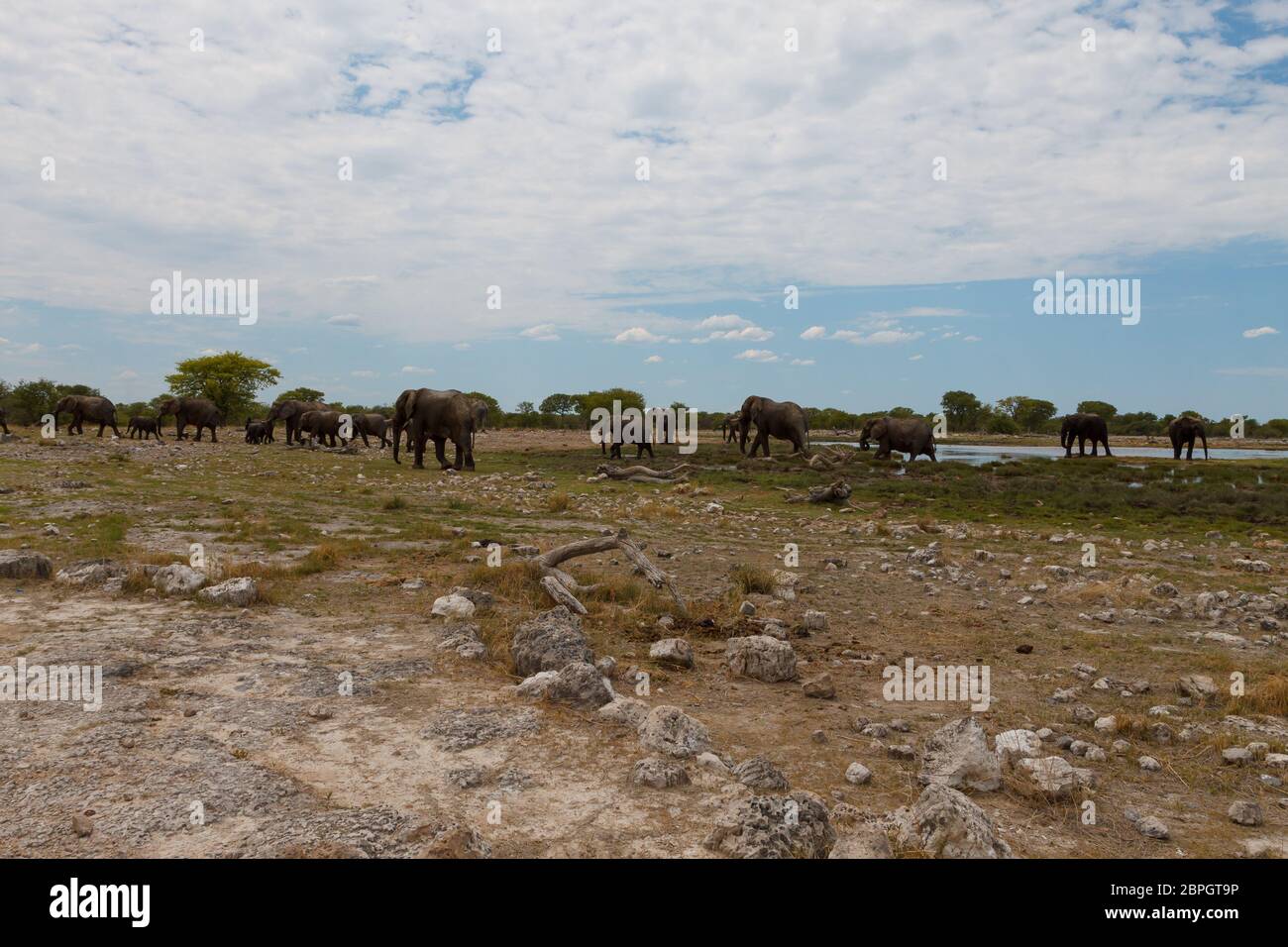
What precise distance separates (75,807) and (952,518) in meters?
17.6

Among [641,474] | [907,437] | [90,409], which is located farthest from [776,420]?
[90,409]

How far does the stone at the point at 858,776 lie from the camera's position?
490 centimetres

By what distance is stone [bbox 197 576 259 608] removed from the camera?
26.9ft

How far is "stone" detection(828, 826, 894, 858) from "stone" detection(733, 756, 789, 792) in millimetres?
731

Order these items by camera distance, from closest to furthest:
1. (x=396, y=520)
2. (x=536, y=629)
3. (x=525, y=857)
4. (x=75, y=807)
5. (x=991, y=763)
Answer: (x=525, y=857), (x=75, y=807), (x=991, y=763), (x=536, y=629), (x=396, y=520)

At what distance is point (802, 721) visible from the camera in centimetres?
597

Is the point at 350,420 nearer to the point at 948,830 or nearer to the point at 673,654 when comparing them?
the point at 673,654

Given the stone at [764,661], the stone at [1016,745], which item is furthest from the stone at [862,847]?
the stone at [764,661]

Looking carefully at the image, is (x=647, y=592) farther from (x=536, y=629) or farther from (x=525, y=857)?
(x=525, y=857)

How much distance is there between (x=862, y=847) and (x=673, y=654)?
3.49 m

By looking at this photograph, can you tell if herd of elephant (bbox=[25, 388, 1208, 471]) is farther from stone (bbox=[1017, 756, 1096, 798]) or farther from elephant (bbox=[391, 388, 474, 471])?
stone (bbox=[1017, 756, 1096, 798])
